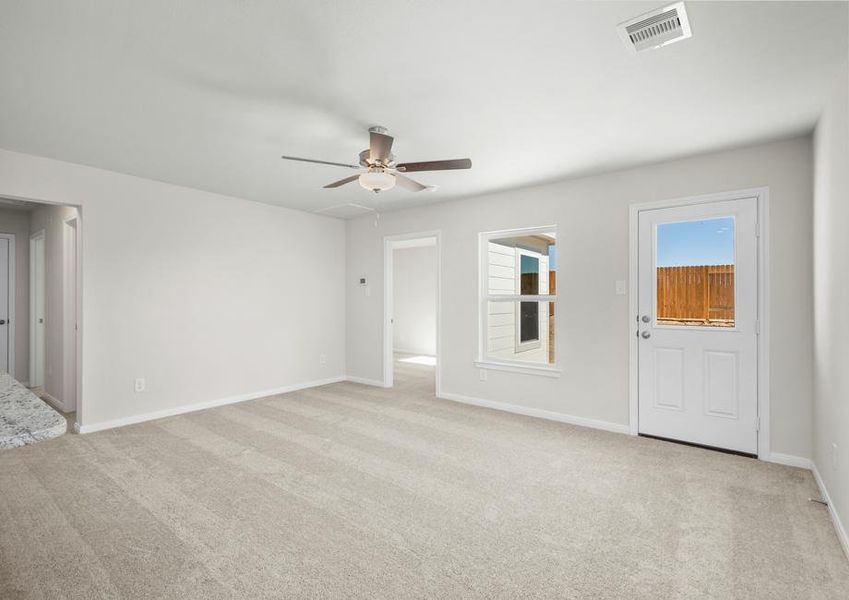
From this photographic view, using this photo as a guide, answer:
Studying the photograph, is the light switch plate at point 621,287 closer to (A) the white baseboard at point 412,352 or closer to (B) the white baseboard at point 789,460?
(B) the white baseboard at point 789,460

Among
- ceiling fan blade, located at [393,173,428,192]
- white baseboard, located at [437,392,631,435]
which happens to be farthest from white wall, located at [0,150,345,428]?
ceiling fan blade, located at [393,173,428,192]

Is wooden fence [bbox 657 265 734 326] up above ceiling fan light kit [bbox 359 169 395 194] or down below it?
below

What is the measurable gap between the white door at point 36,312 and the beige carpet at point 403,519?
260cm

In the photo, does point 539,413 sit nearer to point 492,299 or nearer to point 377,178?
point 492,299

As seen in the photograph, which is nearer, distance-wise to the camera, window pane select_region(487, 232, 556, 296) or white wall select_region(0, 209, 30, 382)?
window pane select_region(487, 232, 556, 296)

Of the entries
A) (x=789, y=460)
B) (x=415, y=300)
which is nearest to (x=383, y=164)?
A: (x=789, y=460)

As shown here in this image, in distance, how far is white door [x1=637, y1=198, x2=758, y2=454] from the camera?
3.26m

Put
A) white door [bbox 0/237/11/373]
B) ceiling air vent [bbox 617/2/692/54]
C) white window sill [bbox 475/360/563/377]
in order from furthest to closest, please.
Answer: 1. white door [bbox 0/237/11/373]
2. white window sill [bbox 475/360/563/377]
3. ceiling air vent [bbox 617/2/692/54]

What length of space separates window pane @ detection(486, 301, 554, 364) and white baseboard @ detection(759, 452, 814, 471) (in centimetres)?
191

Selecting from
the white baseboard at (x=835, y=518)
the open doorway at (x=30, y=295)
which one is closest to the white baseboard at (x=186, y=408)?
the open doorway at (x=30, y=295)

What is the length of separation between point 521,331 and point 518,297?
0.41m

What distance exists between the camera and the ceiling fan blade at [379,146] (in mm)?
2667

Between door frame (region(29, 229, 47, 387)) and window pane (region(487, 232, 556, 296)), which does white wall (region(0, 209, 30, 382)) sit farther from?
window pane (region(487, 232, 556, 296))

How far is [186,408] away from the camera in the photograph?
4.46m
